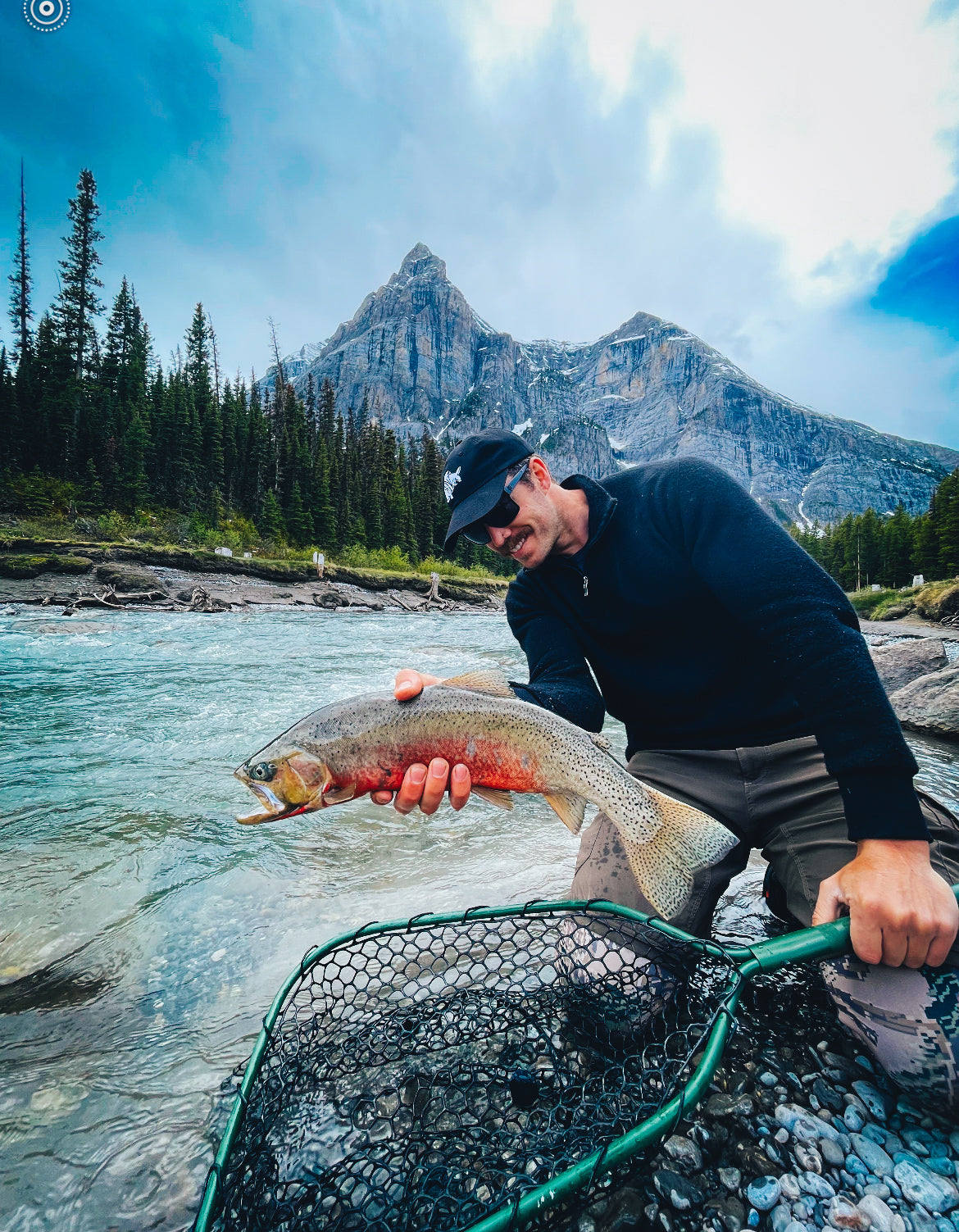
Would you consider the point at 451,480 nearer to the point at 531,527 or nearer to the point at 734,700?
the point at 531,527

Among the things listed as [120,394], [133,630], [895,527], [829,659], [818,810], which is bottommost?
[133,630]

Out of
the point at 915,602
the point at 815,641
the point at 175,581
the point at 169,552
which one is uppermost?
the point at 815,641

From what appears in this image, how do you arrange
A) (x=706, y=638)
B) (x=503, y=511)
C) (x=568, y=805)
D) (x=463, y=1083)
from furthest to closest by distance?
A: (x=503, y=511) < (x=706, y=638) < (x=568, y=805) < (x=463, y=1083)

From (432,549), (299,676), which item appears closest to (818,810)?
(299,676)

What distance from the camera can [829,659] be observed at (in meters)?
1.95

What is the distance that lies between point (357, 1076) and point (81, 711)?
7.66 meters

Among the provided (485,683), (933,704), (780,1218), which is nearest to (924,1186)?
(780,1218)

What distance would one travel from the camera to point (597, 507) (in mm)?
3037

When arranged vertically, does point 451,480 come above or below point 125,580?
above

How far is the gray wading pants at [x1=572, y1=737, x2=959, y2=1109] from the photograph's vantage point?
1.71 m

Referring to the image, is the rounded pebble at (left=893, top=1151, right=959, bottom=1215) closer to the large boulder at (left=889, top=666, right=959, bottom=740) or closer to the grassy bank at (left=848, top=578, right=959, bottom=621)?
the large boulder at (left=889, top=666, right=959, bottom=740)

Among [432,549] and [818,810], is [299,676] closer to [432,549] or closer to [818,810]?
[818,810]

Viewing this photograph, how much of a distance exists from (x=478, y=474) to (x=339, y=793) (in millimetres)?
1750

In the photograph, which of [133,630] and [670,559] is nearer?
[670,559]
